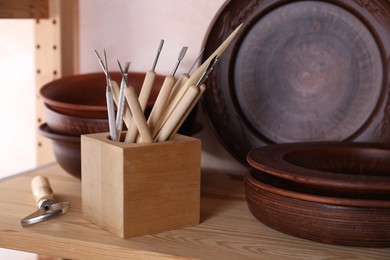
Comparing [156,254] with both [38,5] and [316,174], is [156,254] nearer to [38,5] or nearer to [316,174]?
[316,174]

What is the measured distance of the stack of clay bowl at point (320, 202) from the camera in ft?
2.14

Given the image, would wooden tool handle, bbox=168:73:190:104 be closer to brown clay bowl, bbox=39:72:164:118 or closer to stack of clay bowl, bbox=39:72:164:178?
stack of clay bowl, bbox=39:72:164:178

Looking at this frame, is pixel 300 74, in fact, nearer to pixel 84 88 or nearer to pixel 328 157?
pixel 328 157

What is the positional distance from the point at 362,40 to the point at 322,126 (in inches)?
6.1

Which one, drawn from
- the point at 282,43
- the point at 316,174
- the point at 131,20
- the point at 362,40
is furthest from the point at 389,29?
the point at 131,20

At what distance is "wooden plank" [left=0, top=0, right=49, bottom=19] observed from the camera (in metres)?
1.01

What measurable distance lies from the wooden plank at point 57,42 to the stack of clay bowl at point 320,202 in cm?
52

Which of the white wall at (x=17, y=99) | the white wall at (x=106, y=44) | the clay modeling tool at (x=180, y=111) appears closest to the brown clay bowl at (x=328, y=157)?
the clay modeling tool at (x=180, y=111)

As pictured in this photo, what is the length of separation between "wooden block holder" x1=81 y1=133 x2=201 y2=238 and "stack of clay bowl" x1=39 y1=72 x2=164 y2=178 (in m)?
0.12

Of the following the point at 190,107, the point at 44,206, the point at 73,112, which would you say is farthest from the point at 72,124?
the point at 190,107

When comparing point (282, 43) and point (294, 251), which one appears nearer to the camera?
point (294, 251)

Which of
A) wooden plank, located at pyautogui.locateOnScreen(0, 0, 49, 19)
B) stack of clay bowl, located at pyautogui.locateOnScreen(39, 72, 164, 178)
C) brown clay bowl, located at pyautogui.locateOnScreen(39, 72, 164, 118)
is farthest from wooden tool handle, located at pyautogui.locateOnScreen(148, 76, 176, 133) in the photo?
wooden plank, located at pyautogui.locateOnScreen(0, 0, 49, 19)

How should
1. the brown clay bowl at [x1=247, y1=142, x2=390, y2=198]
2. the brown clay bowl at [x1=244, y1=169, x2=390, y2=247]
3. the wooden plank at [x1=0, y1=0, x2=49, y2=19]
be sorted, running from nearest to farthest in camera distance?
the brown clay bowl at [x1=244, y1=169, x2=390, y2=247] → the brown clay bowl at [x1=247, y1=142, x2=390, y2=198] → the wooden plank at [x1=0, y1=0, x2=49, y2=19]

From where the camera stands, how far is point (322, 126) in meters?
0.98
